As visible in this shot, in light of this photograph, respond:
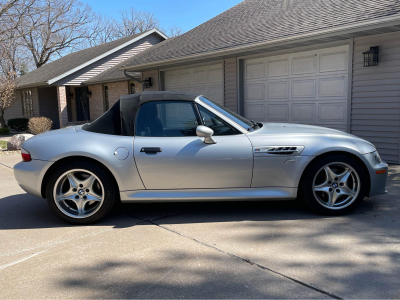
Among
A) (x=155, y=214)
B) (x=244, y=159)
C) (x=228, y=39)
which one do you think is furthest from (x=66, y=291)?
(x=228, y=39)

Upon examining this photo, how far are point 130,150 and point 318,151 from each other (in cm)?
216

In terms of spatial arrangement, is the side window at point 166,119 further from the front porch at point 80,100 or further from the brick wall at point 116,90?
the brick wall at point 116,90

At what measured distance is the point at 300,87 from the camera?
29.6 ft

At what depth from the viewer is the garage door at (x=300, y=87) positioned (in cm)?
827

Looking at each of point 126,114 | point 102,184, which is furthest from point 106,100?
point 102,184

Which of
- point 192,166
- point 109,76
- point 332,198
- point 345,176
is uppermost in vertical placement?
point 109,76

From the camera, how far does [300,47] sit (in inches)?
341

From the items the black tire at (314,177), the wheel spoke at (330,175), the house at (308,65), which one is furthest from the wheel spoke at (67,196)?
the house at (308,65)

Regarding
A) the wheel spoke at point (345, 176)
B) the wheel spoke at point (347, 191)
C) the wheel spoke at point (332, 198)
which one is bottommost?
the wheel spoke at point (332, 198)

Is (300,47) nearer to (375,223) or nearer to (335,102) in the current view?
(335,102)

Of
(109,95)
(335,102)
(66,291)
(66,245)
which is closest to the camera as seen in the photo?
(66,291)

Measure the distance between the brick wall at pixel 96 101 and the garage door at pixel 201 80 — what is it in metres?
8.20

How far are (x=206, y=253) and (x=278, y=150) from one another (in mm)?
1489

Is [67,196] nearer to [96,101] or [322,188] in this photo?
[322,188]
